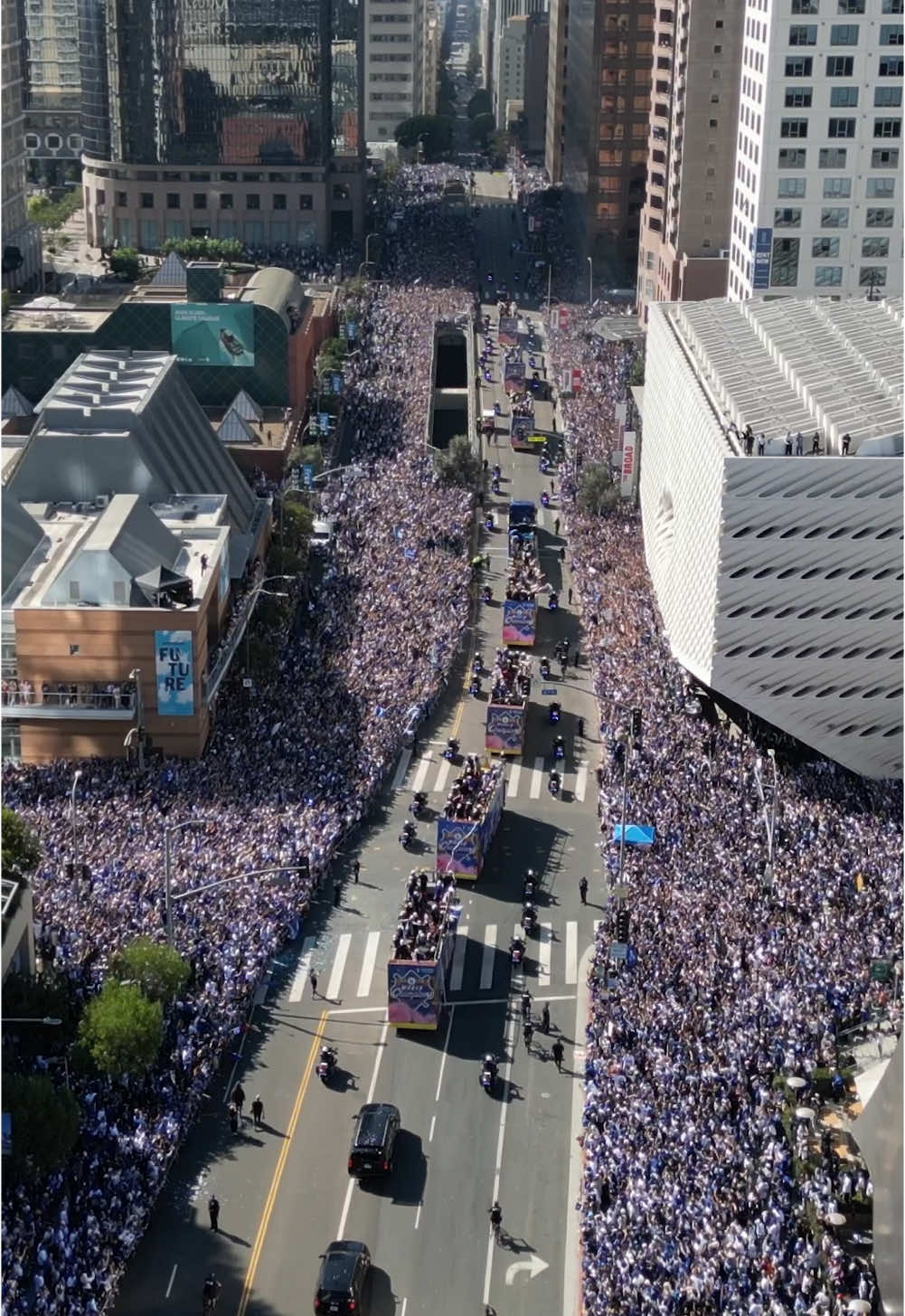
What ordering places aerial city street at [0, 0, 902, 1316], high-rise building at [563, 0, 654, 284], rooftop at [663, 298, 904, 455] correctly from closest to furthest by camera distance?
aerial city street at [0, 0, 902, 1316] < rooftop at [663, 298, 904, 455] < high-rise building at [563, 0, 654, 284]

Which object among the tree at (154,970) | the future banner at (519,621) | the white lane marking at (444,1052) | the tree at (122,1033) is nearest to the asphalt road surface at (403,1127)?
the white lane marking at (444,1052)

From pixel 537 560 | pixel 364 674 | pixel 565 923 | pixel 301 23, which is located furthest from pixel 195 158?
pixel 565 923

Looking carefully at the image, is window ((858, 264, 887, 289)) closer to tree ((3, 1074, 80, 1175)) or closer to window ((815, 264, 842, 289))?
window ((815, 264, 842, 289))

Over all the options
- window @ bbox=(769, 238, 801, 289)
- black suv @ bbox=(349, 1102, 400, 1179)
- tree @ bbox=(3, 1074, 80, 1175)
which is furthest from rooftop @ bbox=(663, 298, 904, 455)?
tree @ bbox=(3, 1074, 80, 1175)

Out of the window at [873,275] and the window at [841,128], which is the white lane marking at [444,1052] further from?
the window at [841,128]

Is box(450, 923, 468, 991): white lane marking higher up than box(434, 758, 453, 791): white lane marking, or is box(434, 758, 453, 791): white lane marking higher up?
box(450, 923, 468, 991): white lane marking

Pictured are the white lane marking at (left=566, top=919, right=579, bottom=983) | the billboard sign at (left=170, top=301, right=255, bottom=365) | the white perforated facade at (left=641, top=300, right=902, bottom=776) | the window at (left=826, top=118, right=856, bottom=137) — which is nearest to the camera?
the white lane marking at (left=566, top=919, right=579, bottom=983)

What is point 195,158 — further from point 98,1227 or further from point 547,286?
point 98,1227
